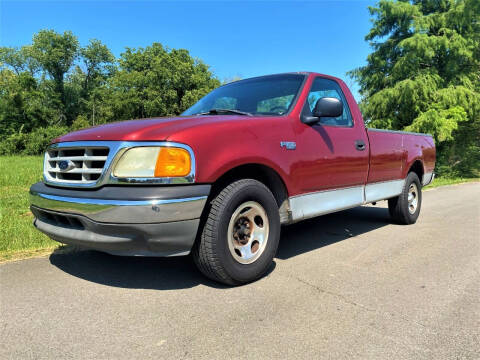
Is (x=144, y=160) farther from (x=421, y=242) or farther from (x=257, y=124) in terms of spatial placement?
(x=421, y=242)

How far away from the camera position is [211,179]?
2613 mm

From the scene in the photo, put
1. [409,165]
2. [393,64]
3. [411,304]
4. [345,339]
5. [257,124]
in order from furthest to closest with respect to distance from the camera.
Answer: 1. [393,64]
2. [409,165]
3. [257,124]
4. [411,304]
5. [345,339]

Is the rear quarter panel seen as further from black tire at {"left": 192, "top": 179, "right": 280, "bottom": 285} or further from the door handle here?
black tire at {"left": 192, "top": 179, "right": 280, "bottom": 285}

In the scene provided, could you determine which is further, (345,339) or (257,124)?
(257,124)

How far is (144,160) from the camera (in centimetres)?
248

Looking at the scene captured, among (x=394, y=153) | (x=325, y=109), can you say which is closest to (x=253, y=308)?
(x=325, y=109)

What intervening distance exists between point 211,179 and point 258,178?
71cm

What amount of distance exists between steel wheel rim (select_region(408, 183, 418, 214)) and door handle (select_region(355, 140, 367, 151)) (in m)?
1.91

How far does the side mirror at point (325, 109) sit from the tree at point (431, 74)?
16.2 metres

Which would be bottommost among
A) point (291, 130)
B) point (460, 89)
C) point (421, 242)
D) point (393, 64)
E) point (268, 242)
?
point (421, 242)

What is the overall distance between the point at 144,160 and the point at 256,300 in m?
1.36

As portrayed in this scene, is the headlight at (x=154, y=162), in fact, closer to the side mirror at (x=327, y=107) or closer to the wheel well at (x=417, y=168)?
the side mirror at (x=327, y=107)

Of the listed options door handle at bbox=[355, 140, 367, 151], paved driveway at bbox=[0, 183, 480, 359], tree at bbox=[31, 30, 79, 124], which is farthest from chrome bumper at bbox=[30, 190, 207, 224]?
tree at bbox=[31, 30, 79, 124]

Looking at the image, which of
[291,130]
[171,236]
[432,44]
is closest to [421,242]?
[291,130]
